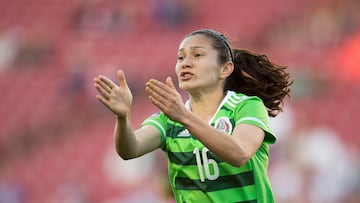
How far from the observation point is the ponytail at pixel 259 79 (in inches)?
209

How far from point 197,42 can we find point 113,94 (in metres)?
0.64

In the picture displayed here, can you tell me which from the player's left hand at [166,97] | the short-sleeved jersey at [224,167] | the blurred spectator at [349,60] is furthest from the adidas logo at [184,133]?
the blurred spectator at [349,60]

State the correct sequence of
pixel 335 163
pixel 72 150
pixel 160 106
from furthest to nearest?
pixel 72 150 → pixel 335 163 → pixel 160 106

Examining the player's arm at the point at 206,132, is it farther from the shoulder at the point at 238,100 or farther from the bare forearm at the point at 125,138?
the bare forearm at the point at 125,138

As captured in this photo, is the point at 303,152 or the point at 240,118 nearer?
the point at 240,118

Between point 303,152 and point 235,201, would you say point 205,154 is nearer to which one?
point 235,201

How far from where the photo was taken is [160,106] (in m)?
4.32

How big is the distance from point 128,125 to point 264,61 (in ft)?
3.29

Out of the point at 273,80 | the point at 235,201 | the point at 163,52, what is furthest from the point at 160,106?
the point at 163,52

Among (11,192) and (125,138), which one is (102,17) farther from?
(125,138)

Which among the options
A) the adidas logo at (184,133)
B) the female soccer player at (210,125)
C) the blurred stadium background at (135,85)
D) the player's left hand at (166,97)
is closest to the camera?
the player's left hand at (166,97)

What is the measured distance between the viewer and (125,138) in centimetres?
483

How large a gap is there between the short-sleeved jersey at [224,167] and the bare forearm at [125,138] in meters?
0.24

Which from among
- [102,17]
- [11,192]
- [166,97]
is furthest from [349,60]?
[166,97]
